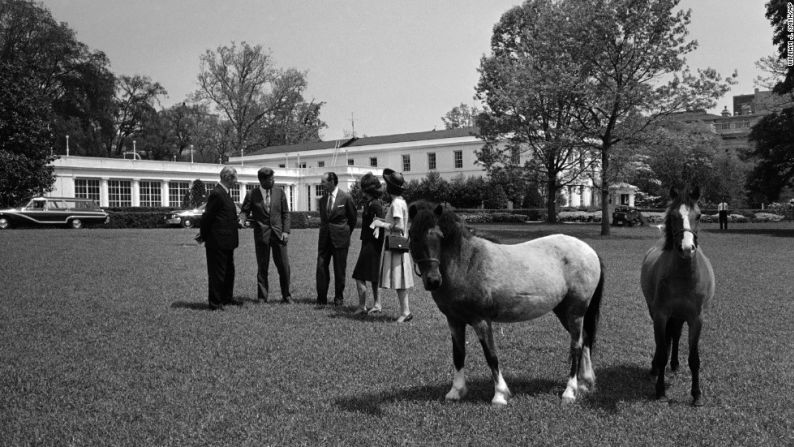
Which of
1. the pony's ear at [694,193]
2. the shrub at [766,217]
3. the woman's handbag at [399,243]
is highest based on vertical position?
the pony's ear at [694,193]

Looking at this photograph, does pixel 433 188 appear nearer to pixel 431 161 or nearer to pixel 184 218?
pixel 431 161

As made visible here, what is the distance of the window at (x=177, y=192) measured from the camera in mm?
50688

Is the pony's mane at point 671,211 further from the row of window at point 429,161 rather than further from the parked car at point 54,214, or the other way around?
the row of window at point 429,161

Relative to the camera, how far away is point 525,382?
5.50m

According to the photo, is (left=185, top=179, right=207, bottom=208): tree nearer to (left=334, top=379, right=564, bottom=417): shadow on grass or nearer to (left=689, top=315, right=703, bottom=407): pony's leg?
(left=334, top=379, right=564, bottom=417): shadow on grass

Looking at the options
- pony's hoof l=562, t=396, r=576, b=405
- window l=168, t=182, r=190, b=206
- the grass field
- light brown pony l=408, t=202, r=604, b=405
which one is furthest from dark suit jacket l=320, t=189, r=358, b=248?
window l=168, t=182, r=190, b=206

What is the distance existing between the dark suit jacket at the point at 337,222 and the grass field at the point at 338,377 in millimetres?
1122

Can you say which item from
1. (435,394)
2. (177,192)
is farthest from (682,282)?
(177,192)

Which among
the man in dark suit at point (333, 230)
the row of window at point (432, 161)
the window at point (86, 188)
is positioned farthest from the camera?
the row of window at point (432, 161)

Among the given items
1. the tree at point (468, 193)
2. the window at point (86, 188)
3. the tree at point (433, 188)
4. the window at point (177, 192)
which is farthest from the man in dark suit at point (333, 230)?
the tree at point (468, 193)

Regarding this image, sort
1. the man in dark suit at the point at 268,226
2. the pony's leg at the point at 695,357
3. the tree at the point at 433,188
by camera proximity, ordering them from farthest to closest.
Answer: the tree at the point at 433,188
the man in dark suit at the point at 268,226
the pony's leg at the point at 695,357

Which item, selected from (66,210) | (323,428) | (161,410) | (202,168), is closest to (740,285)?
(323,428)

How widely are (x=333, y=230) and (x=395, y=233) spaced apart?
1.85 meters

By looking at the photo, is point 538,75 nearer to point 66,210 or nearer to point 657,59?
point 657,59
